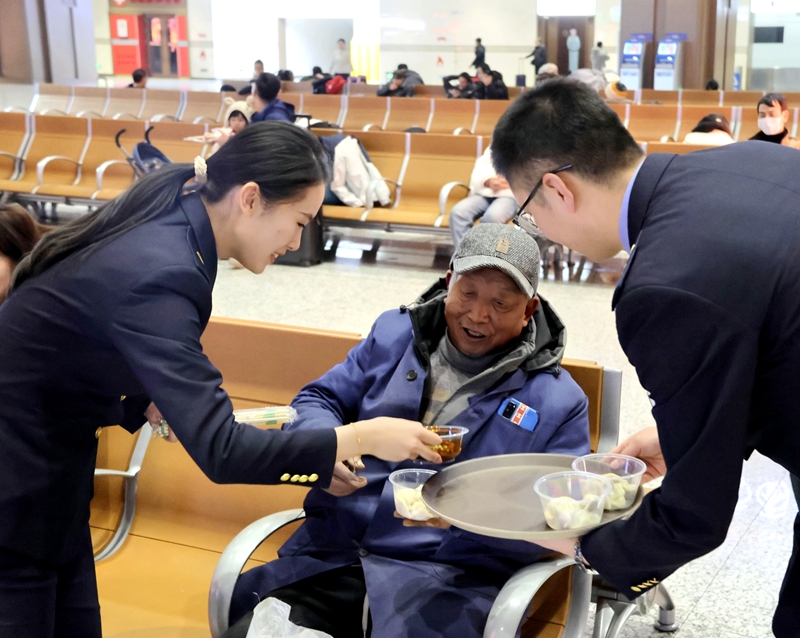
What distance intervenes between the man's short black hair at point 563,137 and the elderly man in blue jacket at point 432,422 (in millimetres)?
672

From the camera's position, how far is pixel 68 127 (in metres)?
9.51

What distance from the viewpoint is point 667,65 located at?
17656 mm

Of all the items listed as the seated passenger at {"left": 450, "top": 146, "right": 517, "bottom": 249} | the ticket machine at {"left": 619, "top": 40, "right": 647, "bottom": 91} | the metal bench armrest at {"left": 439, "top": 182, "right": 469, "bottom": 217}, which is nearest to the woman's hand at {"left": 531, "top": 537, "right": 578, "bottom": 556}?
the seated passenger at {"left": 450, "top": 146, "right": 517, "bottom": 249}

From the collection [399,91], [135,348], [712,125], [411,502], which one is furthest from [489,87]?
[135,348]

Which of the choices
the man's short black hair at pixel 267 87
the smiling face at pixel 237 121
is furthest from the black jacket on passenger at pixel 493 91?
the smiling face at pixel 237 121

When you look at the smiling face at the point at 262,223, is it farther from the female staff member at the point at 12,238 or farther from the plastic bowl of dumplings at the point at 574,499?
the female staff member at the point at 12,238

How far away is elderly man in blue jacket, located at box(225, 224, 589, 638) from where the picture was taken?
77.1 inches

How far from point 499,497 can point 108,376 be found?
79 centimetres

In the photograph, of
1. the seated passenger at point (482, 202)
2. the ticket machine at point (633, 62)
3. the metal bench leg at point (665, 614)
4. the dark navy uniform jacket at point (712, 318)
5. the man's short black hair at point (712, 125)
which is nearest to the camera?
the dark navy uniform jacket at point (712, 318)

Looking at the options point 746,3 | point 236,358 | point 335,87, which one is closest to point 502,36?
point 746,3

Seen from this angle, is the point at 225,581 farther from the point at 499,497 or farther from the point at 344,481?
the point at 499,497

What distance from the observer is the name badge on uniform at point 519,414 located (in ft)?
6.73

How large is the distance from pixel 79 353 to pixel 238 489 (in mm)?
1113

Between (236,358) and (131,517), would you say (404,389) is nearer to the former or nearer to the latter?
(236,358)
